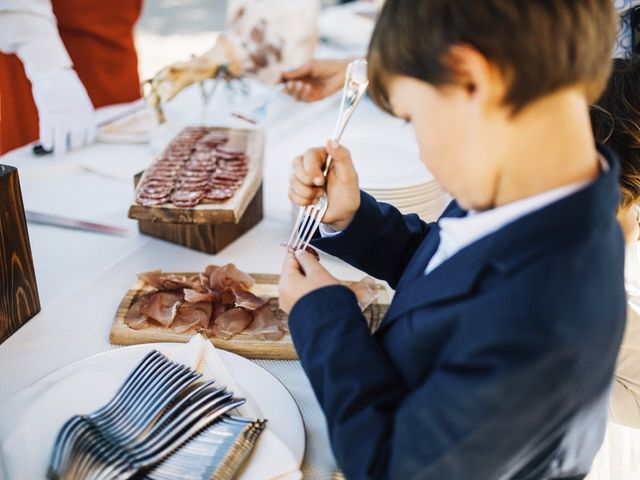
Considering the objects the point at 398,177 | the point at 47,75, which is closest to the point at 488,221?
the point at 398,177

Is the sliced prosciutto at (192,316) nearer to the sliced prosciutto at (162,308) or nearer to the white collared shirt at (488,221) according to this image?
the sliced prosciutto at (162,308)

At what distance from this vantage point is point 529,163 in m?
0.59

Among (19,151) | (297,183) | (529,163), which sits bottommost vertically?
(19,151)

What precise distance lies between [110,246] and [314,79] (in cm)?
99

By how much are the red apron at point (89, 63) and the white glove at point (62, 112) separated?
345mm

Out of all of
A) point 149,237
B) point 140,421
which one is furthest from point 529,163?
point 149,237

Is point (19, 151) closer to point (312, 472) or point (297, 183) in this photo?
point (297, 183)

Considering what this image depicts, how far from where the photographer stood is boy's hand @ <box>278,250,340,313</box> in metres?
0.74

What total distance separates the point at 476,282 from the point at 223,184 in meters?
0.80

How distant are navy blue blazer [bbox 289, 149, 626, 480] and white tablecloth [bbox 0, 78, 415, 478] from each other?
0.18 metres

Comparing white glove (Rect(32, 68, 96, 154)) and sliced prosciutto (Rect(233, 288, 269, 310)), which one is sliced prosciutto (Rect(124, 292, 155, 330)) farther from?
white glove (Rect(32, 68, 96, 154))

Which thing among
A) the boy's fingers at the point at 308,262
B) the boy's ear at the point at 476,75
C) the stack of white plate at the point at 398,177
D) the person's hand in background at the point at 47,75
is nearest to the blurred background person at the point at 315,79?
the stack of white plate at the point at 398,177

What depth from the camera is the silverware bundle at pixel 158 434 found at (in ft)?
2.21

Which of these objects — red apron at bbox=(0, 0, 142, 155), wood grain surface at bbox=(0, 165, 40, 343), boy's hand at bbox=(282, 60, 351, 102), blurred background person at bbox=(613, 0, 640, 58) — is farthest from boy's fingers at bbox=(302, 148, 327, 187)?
red apron at bbox=(0, 0, 142, 155)
